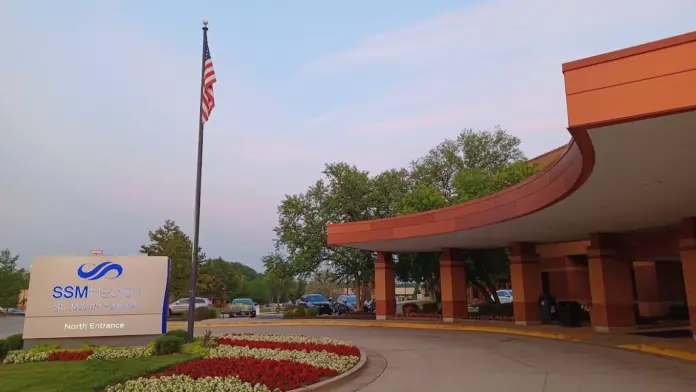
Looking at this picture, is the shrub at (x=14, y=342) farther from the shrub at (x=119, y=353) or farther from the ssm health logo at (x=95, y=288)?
the shrub at (x=119, y=353)

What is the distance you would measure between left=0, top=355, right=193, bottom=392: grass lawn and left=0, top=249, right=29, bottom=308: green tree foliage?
62149 millimetres

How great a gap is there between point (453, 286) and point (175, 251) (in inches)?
1633

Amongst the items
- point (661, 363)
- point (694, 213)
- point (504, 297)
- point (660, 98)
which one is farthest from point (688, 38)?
point (504, 297)

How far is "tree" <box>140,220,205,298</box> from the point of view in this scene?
57.8 metres

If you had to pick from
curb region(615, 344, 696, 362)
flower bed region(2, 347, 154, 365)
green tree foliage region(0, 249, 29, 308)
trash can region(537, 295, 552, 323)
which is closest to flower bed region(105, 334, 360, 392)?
flower bed region(2, 347, 154, 365)

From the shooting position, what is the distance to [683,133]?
7.95m

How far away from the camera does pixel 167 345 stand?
14562 mm

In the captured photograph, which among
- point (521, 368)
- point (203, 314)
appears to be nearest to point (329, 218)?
point (203, 314)

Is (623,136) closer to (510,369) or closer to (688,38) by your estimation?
(688,38)

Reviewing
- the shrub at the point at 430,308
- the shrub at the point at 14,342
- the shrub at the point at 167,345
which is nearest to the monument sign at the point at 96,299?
the shrub at the point at 14,342

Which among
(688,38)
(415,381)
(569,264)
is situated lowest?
(415,381)

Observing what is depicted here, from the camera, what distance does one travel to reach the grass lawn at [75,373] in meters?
9.73

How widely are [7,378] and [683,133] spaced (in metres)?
13.8

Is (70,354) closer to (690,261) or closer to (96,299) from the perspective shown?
(96,299)
